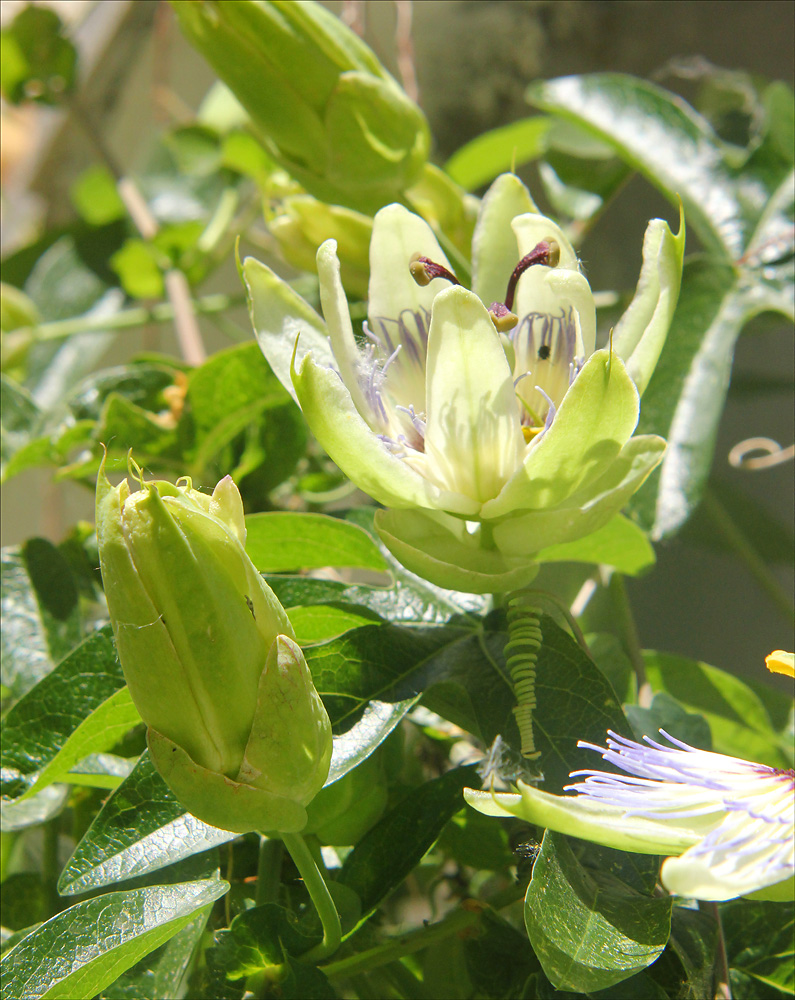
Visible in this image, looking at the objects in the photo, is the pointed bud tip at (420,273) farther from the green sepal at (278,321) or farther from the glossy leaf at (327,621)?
the glossy leaf at (327,621)

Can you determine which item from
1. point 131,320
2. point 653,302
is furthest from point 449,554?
point 131,320

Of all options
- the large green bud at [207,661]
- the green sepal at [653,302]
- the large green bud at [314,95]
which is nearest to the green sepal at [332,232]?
the large green bud at [314,95]

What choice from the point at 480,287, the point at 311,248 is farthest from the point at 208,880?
the point at 311,248

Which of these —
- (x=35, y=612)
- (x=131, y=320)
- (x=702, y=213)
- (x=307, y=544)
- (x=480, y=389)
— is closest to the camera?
(x=480, y=389)

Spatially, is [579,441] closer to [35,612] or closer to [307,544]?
[307,544]

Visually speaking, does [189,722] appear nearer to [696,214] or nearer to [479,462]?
[479,462]

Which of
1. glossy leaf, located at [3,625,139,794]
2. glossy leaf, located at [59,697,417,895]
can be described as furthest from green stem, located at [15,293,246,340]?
glossy leaf, located at [59,697,417,895]
